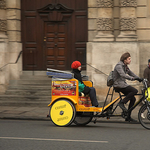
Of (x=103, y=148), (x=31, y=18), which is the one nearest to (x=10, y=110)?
(x=31, y=18)

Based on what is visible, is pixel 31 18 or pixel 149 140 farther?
pixel 31 18

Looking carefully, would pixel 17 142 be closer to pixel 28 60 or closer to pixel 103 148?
pixel 103 148

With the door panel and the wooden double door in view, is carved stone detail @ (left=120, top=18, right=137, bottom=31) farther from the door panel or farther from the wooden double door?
the door panel

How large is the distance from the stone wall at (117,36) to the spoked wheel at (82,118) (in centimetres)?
503

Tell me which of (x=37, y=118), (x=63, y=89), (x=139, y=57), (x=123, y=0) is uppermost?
(x=123, y=0)

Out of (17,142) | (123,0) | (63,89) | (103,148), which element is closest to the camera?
(103,148)

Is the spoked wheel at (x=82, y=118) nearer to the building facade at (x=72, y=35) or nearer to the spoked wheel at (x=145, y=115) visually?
the spoked wheel at (x=145, y=115)

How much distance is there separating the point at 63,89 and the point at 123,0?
258 inches

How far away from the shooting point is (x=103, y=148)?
20.4 ft

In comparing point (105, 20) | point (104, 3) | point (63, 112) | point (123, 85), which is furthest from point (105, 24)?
point (63, 112)

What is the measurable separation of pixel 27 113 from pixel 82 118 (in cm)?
291

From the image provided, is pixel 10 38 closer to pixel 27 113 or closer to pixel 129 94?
pixel 27 113

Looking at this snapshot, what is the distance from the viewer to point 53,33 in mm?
15391

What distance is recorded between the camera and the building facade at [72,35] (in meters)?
14.2
